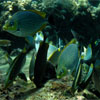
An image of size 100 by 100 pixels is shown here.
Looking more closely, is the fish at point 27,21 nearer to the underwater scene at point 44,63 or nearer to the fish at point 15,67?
the underwater scene at point 44,63

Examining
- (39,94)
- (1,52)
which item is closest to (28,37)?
(39,94)

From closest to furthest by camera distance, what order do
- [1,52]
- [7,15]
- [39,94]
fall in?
[39,94] → [1,52] → [7,15]

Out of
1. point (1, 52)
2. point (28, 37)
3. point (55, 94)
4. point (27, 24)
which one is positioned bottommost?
point (1, 52)

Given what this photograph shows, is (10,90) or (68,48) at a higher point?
(68,48)

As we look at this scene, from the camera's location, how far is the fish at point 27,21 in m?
1.42

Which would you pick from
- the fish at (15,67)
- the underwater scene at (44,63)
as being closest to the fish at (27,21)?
the underwater scene at (44,63)

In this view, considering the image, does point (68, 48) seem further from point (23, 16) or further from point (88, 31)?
point (88, 31)

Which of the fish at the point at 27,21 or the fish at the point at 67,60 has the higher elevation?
the fish at the point at 27,21

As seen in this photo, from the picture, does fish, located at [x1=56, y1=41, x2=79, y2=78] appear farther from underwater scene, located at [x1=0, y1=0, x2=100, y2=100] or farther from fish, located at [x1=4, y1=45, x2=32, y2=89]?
fish, located at [x1=4, y1=45, x2=32, y2=89]

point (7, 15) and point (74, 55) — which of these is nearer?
point (74, 55)

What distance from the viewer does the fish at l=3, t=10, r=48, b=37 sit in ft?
4.67

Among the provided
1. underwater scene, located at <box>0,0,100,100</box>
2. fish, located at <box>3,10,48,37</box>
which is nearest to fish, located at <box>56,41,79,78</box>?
underwater scene, located at <box>0,0,100,100</box>

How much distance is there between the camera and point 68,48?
1457mm

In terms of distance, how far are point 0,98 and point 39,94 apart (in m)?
0.54
